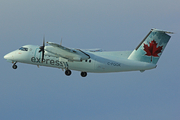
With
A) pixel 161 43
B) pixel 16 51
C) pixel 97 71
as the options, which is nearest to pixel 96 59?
pixel 97 71

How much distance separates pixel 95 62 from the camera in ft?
116

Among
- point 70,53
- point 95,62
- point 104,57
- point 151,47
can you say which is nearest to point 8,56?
point 70,53

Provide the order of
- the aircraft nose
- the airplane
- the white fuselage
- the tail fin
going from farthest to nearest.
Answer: the aircraft nose
the white fuselage
the airplane
the tail fin

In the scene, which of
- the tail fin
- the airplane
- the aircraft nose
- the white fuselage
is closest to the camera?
the tail fin

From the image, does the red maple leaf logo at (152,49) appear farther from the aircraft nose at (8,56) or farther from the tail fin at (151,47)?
the aircraft nose at (8,56)

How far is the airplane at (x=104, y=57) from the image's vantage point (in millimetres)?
34156

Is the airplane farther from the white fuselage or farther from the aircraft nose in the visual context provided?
the aircraft nose

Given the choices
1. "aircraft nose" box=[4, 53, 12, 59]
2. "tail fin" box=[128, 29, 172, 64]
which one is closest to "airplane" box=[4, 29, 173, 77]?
"tail fin" box=[128, 29, 172, 64]

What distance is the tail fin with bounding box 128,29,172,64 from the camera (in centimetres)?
3388

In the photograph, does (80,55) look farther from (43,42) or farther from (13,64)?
(13,64)

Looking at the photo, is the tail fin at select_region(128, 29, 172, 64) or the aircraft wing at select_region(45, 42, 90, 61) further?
the aircraft wing at select_region(45, 42, 90, 61)

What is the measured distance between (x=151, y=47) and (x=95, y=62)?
5.73m

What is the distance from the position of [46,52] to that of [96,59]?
16.6 ft

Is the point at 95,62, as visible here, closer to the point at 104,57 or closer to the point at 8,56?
the point at 104,57
